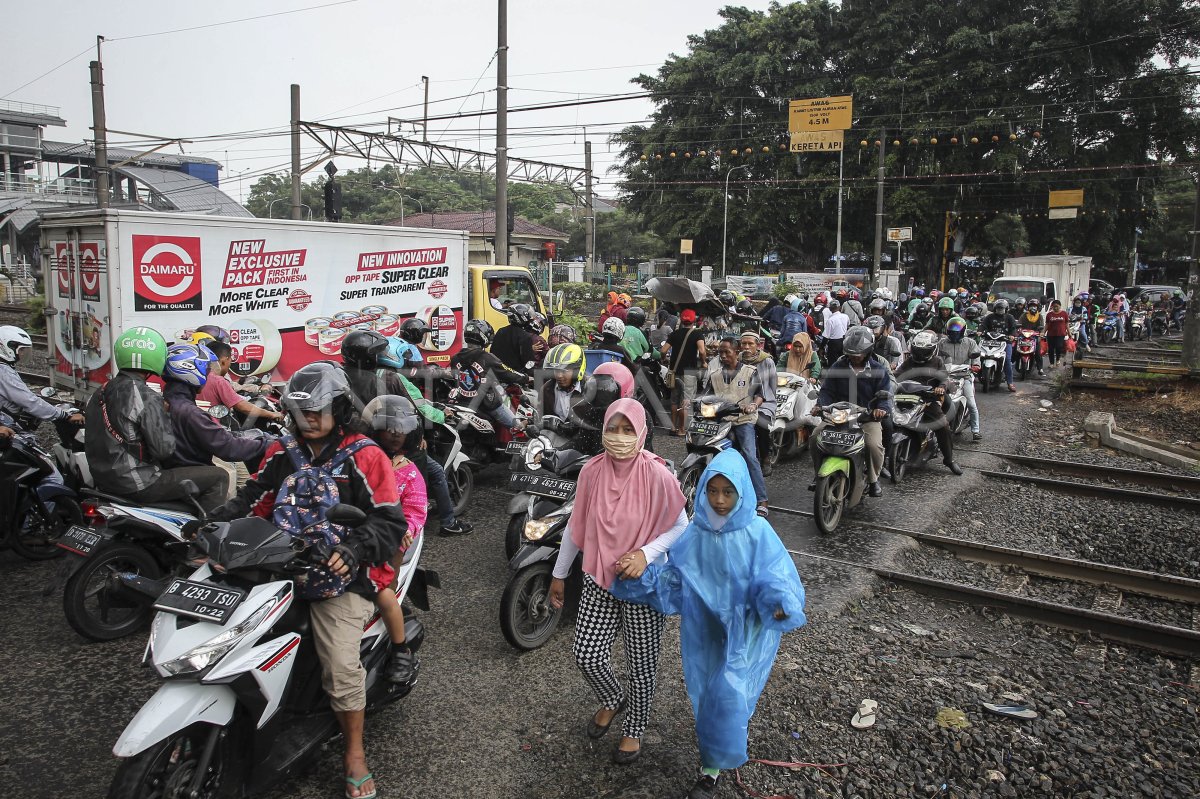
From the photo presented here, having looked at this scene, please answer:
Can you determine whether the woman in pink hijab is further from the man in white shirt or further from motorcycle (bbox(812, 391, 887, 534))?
the man in white shirt

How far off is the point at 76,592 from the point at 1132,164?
3907cm

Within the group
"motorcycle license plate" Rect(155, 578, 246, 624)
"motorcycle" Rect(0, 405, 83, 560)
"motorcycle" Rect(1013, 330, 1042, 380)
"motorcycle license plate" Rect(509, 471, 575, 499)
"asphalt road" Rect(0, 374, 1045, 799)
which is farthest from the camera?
"motorcycle" Rect(1013, 330, 1042, 380)

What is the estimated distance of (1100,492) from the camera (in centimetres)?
865

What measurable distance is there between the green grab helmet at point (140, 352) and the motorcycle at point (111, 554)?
0.81 m

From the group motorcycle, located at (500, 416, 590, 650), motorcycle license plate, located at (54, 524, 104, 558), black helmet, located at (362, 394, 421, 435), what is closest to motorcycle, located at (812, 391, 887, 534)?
motorcycle, located at (500, 416, 590, 650)

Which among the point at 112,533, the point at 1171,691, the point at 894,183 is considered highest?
the point at 894,183

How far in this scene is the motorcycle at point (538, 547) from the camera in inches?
186

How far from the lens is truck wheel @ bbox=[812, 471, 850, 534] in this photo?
278 inches

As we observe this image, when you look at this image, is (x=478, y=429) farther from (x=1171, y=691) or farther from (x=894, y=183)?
(x=894, y=183)

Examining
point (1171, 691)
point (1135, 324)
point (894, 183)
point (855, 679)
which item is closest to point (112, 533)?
point (855, 679)

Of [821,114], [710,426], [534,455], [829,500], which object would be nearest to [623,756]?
[534,455]

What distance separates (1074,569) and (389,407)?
18.2ft

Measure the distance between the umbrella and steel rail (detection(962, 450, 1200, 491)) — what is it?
437 cm

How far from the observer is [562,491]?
5141mm
